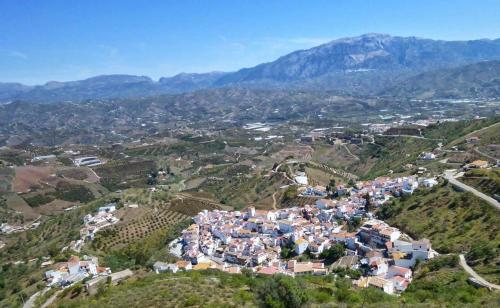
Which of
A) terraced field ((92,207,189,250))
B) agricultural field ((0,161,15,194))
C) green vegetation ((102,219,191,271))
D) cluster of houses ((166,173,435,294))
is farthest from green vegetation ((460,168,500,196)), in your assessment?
agricultural field ((0,161,15,194))

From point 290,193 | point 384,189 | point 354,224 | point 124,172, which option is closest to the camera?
point 354,224

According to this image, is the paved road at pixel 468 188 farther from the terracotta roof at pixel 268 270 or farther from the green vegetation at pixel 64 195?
the green vegetation at pixel 64 195

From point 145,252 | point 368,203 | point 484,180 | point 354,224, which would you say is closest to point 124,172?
point 145,252

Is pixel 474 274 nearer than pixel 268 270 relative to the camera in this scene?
Yes

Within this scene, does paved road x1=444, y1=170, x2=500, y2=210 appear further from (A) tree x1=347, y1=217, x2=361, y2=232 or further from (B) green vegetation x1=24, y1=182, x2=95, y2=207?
(B) green vegetation x1=24, y1=182, x2=95, y2=207

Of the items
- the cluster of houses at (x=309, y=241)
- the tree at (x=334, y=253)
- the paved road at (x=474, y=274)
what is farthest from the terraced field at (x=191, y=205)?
the paved road at (x=474, y=274)

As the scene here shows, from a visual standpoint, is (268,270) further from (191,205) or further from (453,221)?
(191,205)
